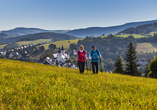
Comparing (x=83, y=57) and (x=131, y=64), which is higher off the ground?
(x=83, y=57)

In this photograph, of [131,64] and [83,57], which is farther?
[131,64]

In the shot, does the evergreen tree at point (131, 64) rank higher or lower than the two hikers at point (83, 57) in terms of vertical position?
lower

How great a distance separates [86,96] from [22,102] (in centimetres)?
197

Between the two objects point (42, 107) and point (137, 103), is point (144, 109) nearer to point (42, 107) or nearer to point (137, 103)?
point (137, 103)

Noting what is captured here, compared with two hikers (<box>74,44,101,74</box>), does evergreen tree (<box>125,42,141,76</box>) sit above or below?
below

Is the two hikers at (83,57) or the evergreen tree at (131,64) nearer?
the two hikers at (83,57)

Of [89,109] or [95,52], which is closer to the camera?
[89,109]

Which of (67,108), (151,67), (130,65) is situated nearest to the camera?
(67,108)

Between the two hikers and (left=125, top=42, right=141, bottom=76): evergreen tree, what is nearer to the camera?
the two hikers

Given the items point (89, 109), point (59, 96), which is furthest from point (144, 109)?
point (59, 96)

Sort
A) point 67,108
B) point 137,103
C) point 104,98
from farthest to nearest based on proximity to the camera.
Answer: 1. point 104,98
2. point 137,103
3. point 67,108

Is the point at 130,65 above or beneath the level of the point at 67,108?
beneath

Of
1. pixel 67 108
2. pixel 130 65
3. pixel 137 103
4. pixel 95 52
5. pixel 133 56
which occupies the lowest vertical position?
pixel 130 65

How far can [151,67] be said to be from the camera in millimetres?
35469
